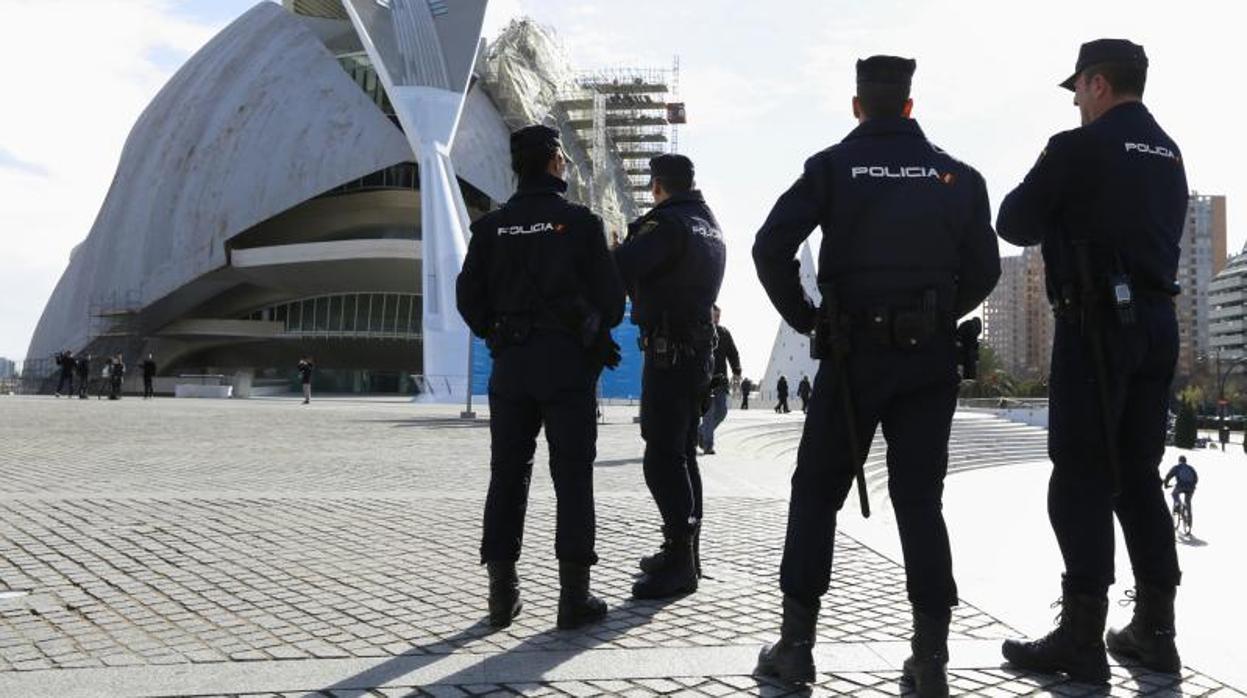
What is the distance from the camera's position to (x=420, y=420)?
18250mm

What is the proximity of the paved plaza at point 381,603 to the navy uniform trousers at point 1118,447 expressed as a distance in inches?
14.1

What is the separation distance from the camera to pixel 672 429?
4.19 m

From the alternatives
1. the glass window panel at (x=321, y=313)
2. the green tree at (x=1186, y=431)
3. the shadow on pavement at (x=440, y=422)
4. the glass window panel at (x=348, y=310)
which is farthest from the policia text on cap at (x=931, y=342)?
the green tree at (x=1186, y=431)

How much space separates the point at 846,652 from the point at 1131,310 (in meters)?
1.36

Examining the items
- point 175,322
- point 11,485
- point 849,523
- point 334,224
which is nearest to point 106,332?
point 175,322

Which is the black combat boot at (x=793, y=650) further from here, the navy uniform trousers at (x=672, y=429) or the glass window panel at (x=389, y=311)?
the glass window panel at (x=389, y=311)

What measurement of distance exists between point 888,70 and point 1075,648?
1.83 m

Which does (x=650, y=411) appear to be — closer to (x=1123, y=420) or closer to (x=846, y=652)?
(x=846, y=652)

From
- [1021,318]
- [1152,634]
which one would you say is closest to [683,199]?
[1152,634]

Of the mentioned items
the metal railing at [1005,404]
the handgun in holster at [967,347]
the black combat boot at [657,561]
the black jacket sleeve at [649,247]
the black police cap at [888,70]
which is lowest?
the black combat boot at [657,561]

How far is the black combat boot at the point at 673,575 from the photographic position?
3990mm

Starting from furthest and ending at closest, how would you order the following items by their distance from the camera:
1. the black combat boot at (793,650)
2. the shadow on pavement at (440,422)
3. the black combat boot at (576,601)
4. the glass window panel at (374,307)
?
1. the glass window panel at (374,307)
2. the shadow on pavement at (440,422)
3. the black combat boot at (576,601)
4. the black combat boot at (793,650)

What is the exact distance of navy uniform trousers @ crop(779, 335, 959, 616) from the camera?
2955 mm

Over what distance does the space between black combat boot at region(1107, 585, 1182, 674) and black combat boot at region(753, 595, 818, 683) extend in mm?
1088
